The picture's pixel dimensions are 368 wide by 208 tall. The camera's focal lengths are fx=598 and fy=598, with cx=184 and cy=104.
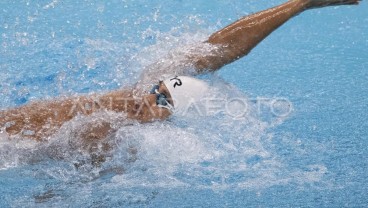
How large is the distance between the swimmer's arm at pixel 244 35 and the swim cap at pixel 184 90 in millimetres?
111

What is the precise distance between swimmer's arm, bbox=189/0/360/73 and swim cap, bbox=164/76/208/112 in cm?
11

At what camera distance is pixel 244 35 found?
266cm

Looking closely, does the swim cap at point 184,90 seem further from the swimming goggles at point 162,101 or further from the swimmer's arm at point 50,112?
the swimmer's arm at point 50,112

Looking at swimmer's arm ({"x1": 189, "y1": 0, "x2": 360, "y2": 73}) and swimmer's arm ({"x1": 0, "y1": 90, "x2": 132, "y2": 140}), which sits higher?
swimmer's arm ({"x1": 189, "y1": 0, "x2": 360, "y2": 73})

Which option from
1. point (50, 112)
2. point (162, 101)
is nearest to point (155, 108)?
point (162, 101)

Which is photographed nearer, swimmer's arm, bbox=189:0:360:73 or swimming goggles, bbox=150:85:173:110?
swimming goggles, bbox=150:85:173:110

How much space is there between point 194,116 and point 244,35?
1.42ft

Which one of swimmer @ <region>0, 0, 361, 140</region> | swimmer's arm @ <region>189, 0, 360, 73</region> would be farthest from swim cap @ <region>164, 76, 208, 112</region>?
swimmer's arm @ <region>189, 0, 360, 73</region>

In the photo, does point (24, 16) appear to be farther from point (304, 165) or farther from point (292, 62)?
point (304, 165)

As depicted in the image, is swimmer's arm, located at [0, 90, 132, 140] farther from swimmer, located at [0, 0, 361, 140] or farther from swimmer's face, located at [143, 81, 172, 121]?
swimmer's face, located at [143, 81, 172, 121]

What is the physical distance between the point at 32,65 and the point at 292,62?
1642mm

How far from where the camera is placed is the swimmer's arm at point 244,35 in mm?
2625

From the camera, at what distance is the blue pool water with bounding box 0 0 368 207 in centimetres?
249

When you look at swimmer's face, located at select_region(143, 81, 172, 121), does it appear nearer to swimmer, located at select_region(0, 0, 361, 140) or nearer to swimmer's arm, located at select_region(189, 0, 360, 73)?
swimmer, located at select_region(0, 0, 361, 140)
